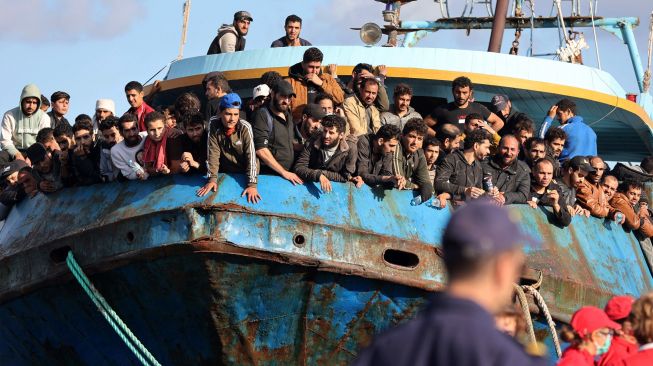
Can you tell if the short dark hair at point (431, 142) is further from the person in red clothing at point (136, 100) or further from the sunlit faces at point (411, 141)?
the person in red clothing at point (136, 100)

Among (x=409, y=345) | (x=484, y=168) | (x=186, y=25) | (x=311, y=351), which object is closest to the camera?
(x=409, y=345)

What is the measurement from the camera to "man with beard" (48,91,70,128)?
1345cm

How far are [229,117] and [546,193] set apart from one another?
11.0ft

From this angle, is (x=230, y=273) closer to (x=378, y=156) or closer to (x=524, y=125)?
(x=378, y=156)

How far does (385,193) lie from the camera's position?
1050cm

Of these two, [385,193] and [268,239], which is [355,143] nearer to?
[385,193]

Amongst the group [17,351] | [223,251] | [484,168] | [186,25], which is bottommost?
[17,351]

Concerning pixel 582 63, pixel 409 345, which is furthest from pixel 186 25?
pixel 409 345

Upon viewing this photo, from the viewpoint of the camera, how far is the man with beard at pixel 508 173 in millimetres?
11266

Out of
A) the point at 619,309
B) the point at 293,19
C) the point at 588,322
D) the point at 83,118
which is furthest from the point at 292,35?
the point at 588,322

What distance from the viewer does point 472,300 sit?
3859 millimetres

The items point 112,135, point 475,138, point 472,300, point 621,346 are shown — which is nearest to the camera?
point 472,300

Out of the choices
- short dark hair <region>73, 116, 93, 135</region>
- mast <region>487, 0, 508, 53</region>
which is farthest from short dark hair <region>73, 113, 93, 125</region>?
mast <region>487, 0, 508, 53</region>

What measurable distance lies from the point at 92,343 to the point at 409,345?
7506 mm
